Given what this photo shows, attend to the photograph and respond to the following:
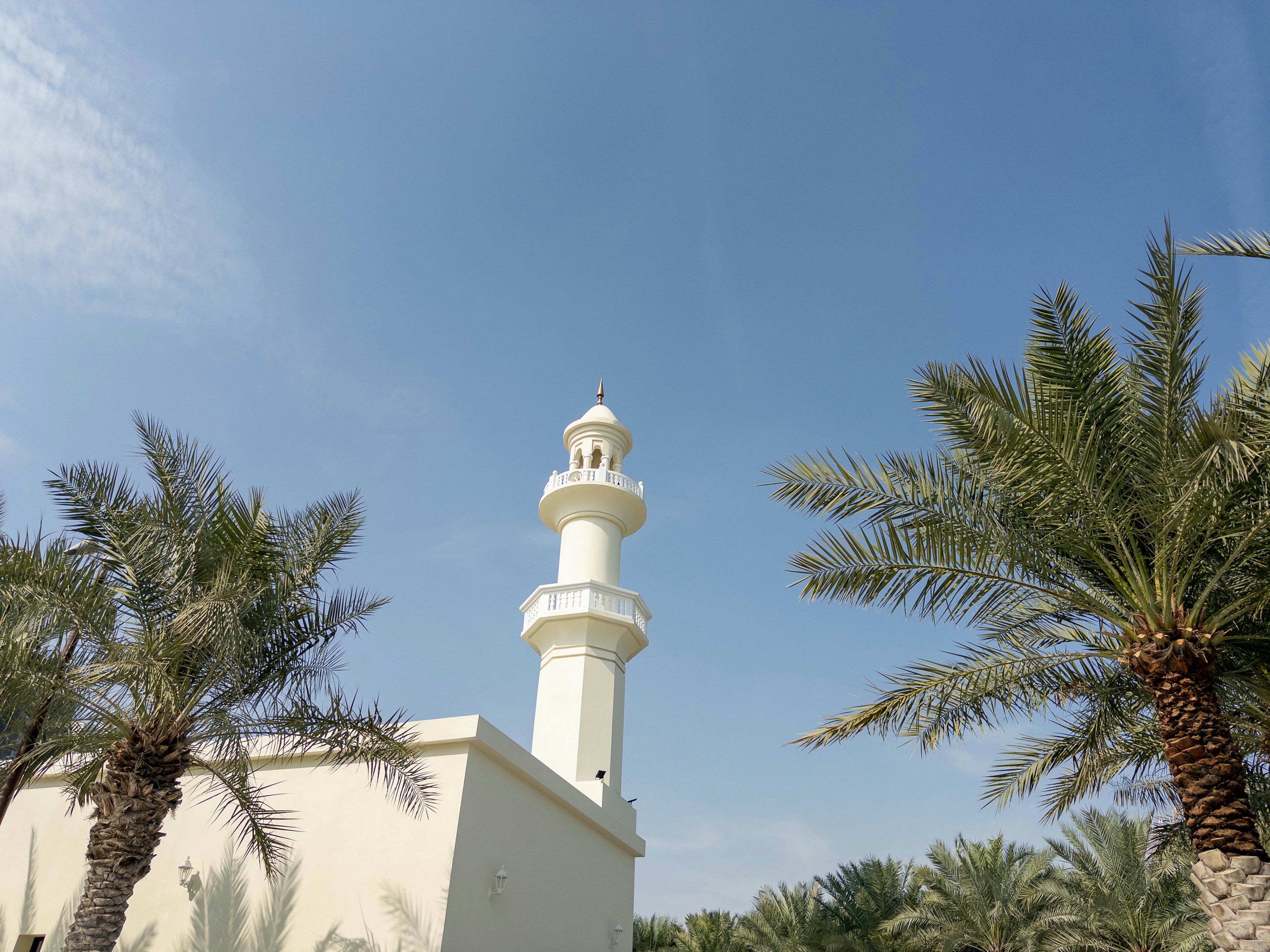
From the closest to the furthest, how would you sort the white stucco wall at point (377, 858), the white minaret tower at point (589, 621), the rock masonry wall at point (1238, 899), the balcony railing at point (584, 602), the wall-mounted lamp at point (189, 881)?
the rock masonry wall at point (1238, 899), the white stucco wall at point (377, 858), the wall-mounted lamp at point (189, 881), the white minaret tower at point (589, 621), the balcony railing at point (584, 602)

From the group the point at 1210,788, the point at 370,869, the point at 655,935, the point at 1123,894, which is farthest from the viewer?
the point at 655,935

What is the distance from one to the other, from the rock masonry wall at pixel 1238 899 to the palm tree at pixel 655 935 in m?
22.7

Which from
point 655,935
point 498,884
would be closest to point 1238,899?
point 498,884

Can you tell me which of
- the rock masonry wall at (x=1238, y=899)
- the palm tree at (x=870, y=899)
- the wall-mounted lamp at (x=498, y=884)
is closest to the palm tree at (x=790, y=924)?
the palm tree at (x=870, y=899)

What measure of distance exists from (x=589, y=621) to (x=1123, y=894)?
37.8 ft

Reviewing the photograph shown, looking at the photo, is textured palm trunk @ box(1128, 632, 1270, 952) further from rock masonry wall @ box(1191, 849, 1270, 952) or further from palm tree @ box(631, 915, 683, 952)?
palm tree @ box(631, 915, 683, 952)

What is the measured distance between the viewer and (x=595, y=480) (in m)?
19.3

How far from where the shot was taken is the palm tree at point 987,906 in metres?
18.9

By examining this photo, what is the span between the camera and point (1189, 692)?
7262 mm

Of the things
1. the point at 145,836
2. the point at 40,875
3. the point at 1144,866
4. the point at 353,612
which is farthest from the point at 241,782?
the point at 1144,866

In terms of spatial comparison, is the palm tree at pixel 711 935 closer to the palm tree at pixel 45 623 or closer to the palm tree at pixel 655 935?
the palm tree at pixel 655 935

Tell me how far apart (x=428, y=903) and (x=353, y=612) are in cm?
325

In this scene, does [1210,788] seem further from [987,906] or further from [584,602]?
[987,906]

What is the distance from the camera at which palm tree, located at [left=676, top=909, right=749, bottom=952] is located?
2291 cm
